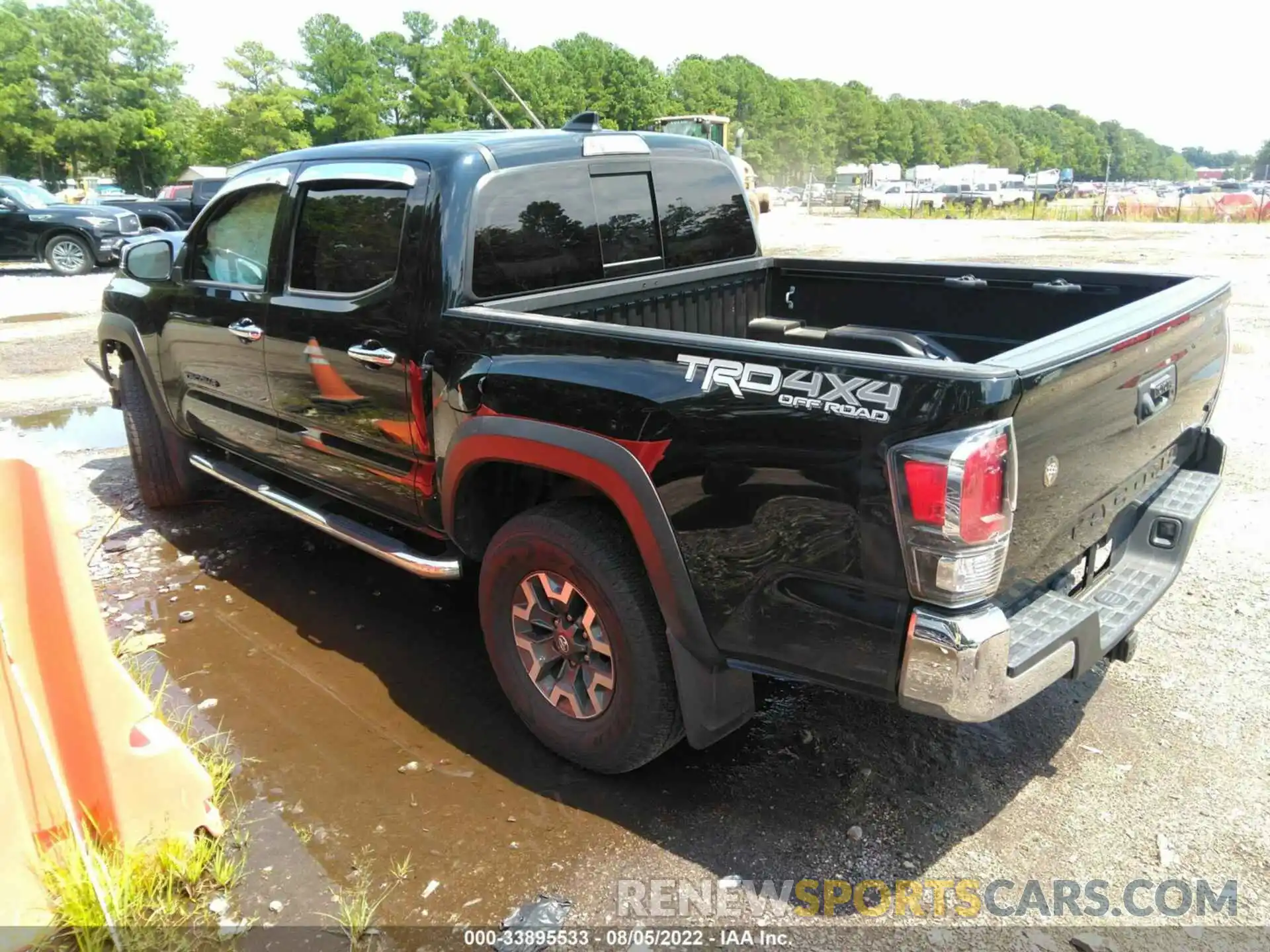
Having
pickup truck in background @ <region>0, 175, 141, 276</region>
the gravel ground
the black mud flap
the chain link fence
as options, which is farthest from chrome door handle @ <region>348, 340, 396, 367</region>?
the chain link fence

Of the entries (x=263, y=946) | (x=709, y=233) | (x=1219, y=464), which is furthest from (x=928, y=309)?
(x=263, y=946)

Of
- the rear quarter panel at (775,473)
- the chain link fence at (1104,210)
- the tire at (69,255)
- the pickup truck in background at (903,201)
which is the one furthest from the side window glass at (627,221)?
the pickup truck in background at (903,201)

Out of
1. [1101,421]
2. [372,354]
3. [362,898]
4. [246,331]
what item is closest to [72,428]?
[246,331]

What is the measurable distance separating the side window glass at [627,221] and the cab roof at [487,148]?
13 centimetres

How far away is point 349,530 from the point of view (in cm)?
391

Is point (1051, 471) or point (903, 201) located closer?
point (1051, 471)

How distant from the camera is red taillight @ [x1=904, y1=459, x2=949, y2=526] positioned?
2.12m

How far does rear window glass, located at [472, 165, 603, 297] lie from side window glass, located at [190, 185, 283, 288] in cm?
129

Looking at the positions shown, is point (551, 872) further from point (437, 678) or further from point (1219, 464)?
point (1219, 464)

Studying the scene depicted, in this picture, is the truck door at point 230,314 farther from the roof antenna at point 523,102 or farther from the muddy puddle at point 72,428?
the muddy puddle at point 72,428

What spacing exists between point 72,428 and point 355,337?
5.39 metres

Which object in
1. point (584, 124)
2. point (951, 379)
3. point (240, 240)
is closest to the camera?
point (951, 379)

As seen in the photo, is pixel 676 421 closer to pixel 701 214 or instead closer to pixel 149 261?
pixel 701 214

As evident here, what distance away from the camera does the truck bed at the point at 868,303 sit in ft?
12.1
